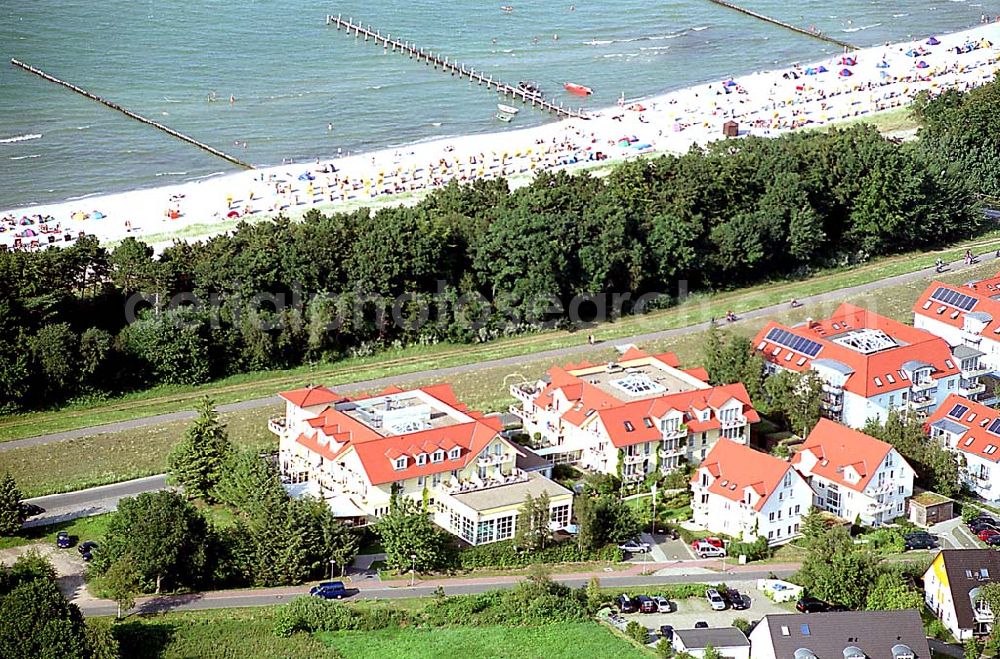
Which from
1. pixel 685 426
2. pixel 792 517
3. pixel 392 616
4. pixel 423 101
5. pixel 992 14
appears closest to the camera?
pixel 392 616

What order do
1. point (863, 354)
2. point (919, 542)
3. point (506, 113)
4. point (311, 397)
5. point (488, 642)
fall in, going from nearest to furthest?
point (488, 642) → point (919, 542) → point (311, 397) → point (863, 354) → point (506, 113)

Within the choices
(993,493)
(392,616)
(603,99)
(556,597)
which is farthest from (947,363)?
(603,99)

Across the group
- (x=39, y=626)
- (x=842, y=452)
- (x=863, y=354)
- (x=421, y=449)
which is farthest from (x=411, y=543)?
(x=863, y=354)

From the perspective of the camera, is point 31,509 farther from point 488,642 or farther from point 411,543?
point 488,642

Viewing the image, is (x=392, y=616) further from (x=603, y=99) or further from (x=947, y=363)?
(x=603, y=99)

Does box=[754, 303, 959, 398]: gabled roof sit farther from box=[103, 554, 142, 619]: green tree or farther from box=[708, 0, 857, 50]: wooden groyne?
box=[708, 0, 857, 50]: wooden groyne

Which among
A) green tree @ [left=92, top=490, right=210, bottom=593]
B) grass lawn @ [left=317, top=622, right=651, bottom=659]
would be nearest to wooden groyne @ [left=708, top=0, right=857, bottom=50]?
grass lawn @ [left=317, top=622, right=651, bottom=659]
